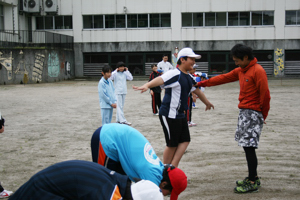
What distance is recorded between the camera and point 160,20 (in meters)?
35.1

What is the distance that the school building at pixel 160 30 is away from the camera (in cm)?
3422

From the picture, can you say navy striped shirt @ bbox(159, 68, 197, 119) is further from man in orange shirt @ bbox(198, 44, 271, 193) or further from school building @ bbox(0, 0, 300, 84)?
school building @ bbox(0, 0, 300, 84)

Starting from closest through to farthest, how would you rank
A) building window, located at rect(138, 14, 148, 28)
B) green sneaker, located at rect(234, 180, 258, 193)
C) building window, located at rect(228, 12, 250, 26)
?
green sneaker, located at rect(234, 180, 258, 193) → building window, located at rect(228, 12, 250, 26) → building window, located at rect(138, 14, 148, 28)

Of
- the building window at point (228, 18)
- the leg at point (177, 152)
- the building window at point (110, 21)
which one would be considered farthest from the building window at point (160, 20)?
the leg at point (177, 152)

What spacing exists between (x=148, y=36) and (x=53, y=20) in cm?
933

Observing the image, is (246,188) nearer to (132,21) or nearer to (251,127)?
(251,127)

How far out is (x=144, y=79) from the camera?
3459cm

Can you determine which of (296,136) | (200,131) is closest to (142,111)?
(200,131)

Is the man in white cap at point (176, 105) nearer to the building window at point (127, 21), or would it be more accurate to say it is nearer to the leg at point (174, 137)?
the leg at point (174, 137)

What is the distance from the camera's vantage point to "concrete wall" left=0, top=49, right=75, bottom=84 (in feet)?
91.9

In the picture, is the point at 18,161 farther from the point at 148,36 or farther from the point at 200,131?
the point at 148,36

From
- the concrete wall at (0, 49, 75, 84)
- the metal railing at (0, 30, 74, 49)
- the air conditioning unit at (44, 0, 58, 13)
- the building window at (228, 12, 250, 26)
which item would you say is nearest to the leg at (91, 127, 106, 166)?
the concrete wall at (0, 49, 75, 84)

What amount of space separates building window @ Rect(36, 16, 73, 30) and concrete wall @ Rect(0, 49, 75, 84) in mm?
4112

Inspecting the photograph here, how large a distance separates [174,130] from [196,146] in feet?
8.61
